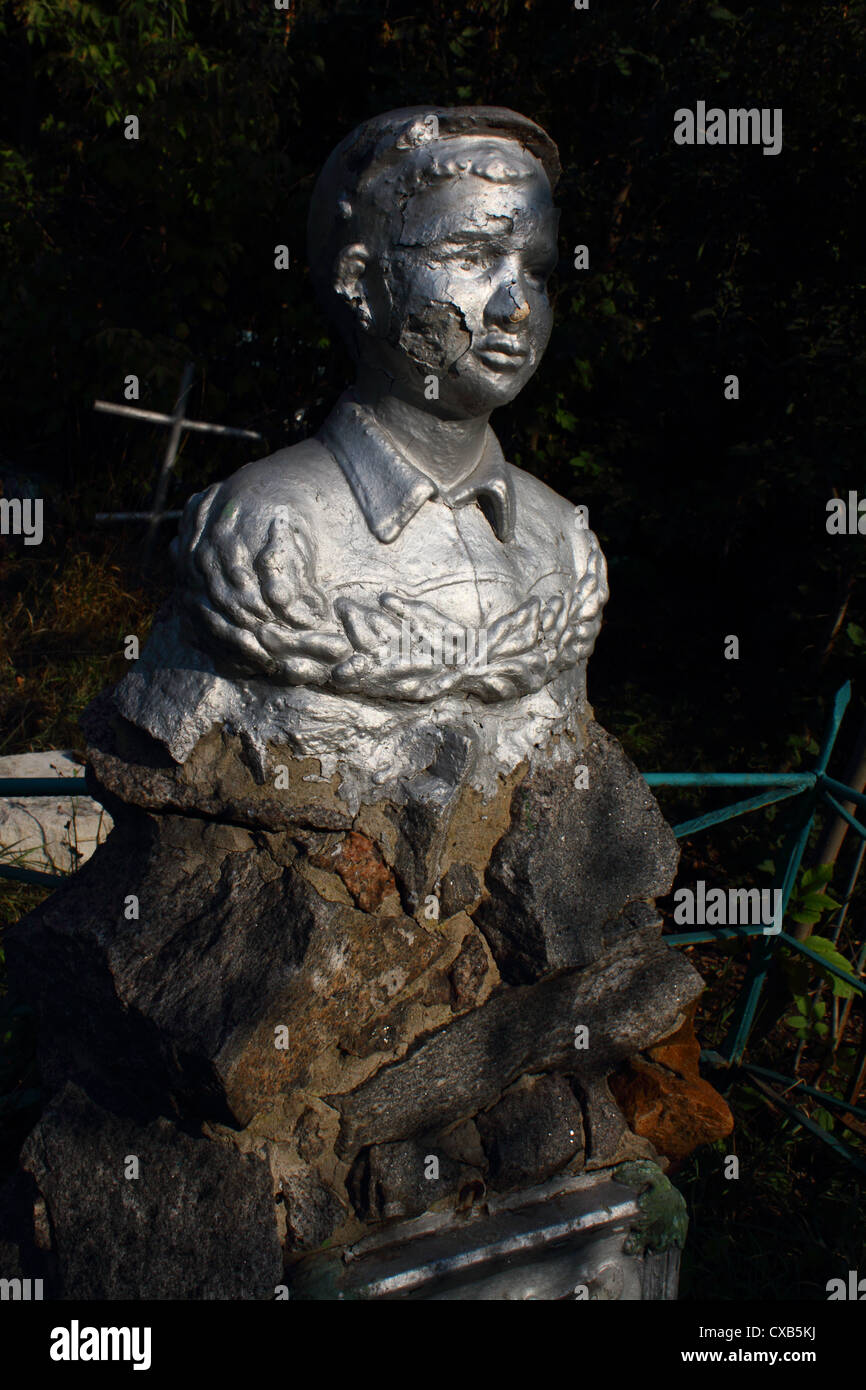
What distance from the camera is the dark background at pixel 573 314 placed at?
438cm

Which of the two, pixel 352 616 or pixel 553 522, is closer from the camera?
pixel 352 616

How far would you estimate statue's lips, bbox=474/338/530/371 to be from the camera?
2113 millimetres

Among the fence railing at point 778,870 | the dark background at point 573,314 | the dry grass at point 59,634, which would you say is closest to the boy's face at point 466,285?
the fence railing at point 778,870

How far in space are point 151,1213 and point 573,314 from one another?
12.3 ft

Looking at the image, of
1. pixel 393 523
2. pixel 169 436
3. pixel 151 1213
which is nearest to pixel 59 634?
pixel 169 436

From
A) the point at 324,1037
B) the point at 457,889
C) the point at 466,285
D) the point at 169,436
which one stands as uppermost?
the point at 169,436

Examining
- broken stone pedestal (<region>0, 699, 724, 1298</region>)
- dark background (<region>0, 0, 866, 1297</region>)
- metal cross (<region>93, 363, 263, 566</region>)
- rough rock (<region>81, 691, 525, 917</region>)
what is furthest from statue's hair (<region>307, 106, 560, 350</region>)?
metal cross (<region>93, 363, 263, 566</region>)

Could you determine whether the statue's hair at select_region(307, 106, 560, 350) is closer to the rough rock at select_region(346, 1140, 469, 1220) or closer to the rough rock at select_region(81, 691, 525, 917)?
the rough rock at select_region(81, 691, 525, 917)

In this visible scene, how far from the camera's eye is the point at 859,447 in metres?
4.20

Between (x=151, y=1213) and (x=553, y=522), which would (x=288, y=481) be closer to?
(x=553, y=522)

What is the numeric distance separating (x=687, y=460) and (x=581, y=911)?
3.17 metres

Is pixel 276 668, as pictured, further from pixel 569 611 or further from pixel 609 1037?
pixel 609 1037

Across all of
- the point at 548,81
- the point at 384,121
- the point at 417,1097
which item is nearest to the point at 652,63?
the point at 548,81

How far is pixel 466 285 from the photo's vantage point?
207 cm
